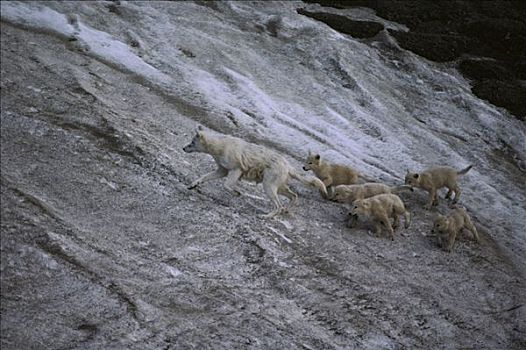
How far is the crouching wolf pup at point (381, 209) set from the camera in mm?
14430

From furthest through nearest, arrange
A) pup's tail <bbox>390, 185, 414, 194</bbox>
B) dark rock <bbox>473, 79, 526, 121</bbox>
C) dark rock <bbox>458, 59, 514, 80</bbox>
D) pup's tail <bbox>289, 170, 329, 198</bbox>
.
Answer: dark rock <bbox>458, 59, 514, 80</bbox> < dark rock <bbox>473, 79, 526, 121</bbox> < pup's tail <bbox>390, 185, 414, 194</bbox> < pup's tail <bbox>289, 170, 329, 198</bbox>

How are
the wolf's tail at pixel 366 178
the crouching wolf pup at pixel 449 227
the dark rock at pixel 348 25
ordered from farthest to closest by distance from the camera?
1. the dark rock at pixel 348 25
2. the wolf's tail at pixel 366 178
3. the crouching wolf pup at pixel 449 227

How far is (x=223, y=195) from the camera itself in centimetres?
1497

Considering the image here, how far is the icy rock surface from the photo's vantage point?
36.1 feet

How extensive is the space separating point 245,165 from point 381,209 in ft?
11.2

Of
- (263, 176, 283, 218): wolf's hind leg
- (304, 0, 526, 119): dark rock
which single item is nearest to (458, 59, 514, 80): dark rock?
(304, 0, 526, 119): dark rock

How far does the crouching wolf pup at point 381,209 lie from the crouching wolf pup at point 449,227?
899 millimetres

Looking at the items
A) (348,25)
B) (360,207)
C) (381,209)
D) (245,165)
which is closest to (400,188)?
(381,209)

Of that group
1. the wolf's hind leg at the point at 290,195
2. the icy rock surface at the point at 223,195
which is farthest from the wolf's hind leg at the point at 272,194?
the wolf's hind leg at the point at 290,195

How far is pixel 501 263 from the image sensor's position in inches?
574

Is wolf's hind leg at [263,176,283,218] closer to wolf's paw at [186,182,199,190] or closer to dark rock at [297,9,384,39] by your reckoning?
wolf's paw at [186,182,199,190]

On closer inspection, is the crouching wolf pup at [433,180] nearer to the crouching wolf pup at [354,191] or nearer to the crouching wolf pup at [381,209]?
the crouching wolf pup at [354,191]

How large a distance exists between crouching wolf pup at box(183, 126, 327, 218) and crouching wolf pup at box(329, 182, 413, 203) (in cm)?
127

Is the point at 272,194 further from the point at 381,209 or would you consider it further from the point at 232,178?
the point at 381,209
